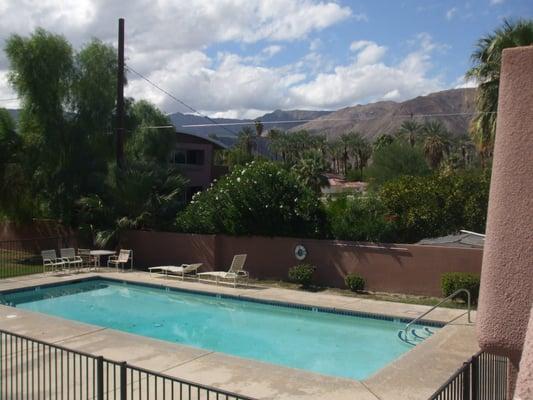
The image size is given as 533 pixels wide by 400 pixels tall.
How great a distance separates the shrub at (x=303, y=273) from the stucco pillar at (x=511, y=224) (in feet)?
43.1

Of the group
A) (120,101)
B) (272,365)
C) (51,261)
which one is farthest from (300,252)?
(120,101)

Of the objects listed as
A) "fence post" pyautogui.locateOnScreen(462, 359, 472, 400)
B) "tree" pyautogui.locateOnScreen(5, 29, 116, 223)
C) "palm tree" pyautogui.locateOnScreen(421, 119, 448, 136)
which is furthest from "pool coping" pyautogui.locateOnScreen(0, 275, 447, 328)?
"palm tree" pyautogui.locateOnScreen(421, 119, 448, 136)

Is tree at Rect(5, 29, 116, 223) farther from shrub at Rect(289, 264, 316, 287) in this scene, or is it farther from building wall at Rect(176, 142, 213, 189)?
building wall at Rect(176, 142, 213, 189)

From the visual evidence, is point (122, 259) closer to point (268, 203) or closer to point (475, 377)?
point (268, 203)

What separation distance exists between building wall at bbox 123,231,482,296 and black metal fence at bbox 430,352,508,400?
8.98 m

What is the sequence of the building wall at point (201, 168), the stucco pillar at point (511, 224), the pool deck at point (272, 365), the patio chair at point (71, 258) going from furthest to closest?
the building wall at point (201, 168)
the patio chair at point (71, 258)
the pool deck at point (272, 365)
the stucco pillar at point (511, 224)

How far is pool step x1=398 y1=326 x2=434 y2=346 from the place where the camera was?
41.8ft

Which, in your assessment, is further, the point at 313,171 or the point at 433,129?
the point at 433,129

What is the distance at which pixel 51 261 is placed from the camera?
21484 mm

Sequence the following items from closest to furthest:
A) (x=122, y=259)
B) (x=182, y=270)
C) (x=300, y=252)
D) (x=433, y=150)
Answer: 1. (x=300, y=252)
2. (x=182, y=270)
3. (x=122, y=259)
4. (x=433, y=150)

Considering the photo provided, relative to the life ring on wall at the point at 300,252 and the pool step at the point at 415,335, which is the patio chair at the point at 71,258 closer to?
the life ring on wall at the point at 300,252

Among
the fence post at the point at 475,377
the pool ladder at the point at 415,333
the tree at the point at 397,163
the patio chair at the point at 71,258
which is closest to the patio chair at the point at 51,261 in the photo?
the patio chair at the point at 71,258

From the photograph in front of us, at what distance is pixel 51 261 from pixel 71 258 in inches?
35.1

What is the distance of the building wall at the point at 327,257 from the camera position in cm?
1618
